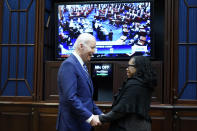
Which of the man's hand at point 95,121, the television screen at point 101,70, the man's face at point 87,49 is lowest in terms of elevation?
the man's hand at point 95,121

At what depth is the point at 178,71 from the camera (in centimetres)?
327

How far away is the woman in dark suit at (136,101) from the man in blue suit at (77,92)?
0.18 m

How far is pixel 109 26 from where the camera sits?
11.9ft

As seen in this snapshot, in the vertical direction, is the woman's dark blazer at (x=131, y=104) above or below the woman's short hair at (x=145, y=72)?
below

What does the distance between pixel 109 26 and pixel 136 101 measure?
5.92 feet

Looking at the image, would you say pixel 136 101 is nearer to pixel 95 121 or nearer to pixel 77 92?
pixel 95 121

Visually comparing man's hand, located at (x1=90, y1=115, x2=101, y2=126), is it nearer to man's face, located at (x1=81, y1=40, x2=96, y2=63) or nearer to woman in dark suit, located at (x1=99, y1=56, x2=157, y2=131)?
woman in dark suit, located at (x1=99, y1=56, x2=157, y2=131)

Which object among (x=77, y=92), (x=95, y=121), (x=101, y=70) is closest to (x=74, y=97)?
(x=77, y=92)

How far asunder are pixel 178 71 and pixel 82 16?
1.46 meters

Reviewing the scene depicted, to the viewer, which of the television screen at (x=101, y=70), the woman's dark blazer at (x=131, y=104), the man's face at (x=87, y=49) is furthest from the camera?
the television screen at (x=101, y=70)

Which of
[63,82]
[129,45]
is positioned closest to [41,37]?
[129,45]

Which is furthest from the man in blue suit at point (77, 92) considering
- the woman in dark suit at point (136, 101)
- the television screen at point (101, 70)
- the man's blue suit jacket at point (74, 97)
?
the television screen at point (101, 70)

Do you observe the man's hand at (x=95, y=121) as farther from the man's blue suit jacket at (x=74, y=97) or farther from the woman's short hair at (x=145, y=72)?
the woman's short hair at (x=145, y=72)

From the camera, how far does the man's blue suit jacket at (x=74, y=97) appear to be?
2.03 meters
